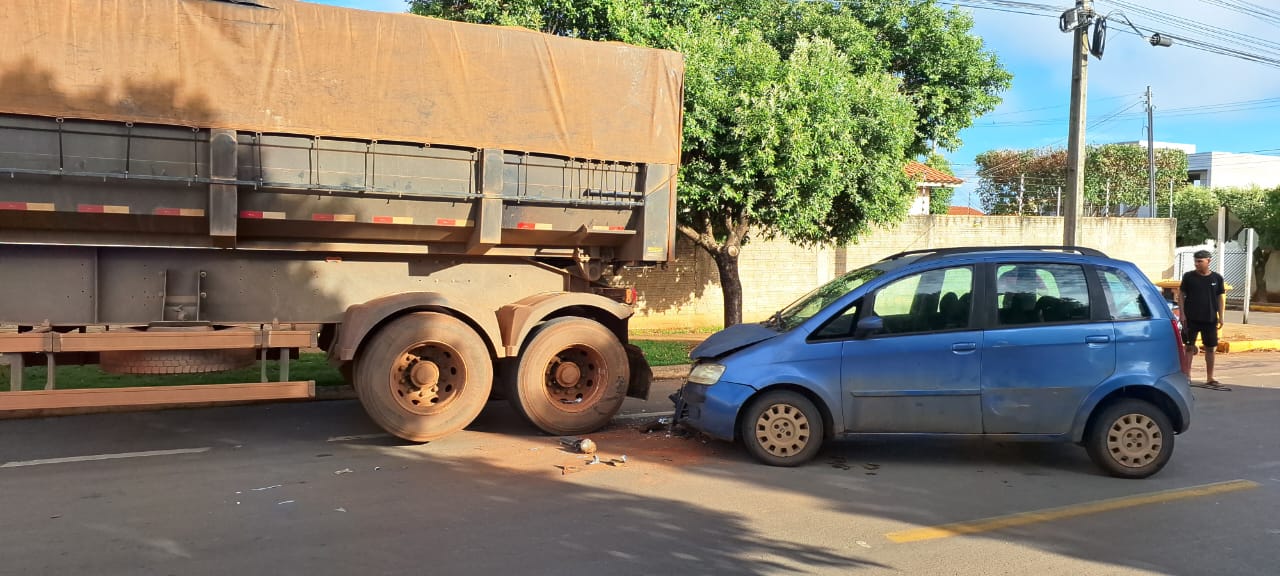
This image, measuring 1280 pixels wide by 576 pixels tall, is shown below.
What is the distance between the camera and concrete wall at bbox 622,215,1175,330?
1720 centimetres

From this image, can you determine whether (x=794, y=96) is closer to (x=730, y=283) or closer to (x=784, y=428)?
(x=730, y=283)

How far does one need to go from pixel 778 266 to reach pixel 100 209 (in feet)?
46.4

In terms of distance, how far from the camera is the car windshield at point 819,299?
658cm

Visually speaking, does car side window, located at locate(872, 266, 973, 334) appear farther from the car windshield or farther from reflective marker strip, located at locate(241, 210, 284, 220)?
reflective marker strip, located at locate(241, 210, 284, 220)

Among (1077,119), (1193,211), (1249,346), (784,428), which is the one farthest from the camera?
(1193,211)

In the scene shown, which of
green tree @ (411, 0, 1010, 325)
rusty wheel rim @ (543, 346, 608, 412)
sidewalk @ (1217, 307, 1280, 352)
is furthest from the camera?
sidewalk @ (1217, 307, 1280, 352)

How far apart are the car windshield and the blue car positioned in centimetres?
17

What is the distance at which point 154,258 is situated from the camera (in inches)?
264

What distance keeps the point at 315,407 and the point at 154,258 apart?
2.33 m

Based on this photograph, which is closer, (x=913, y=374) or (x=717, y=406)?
(x=913, y=374)

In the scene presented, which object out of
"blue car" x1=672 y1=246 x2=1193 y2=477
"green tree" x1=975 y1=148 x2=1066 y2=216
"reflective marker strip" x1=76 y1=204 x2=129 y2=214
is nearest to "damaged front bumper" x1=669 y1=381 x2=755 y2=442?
"blue car" x1=672 y1=246 x2=1193 y2=477

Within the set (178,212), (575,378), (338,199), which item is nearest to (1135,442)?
(575,378)

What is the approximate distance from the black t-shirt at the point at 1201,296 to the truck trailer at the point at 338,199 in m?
7.13

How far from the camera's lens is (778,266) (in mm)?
18547
